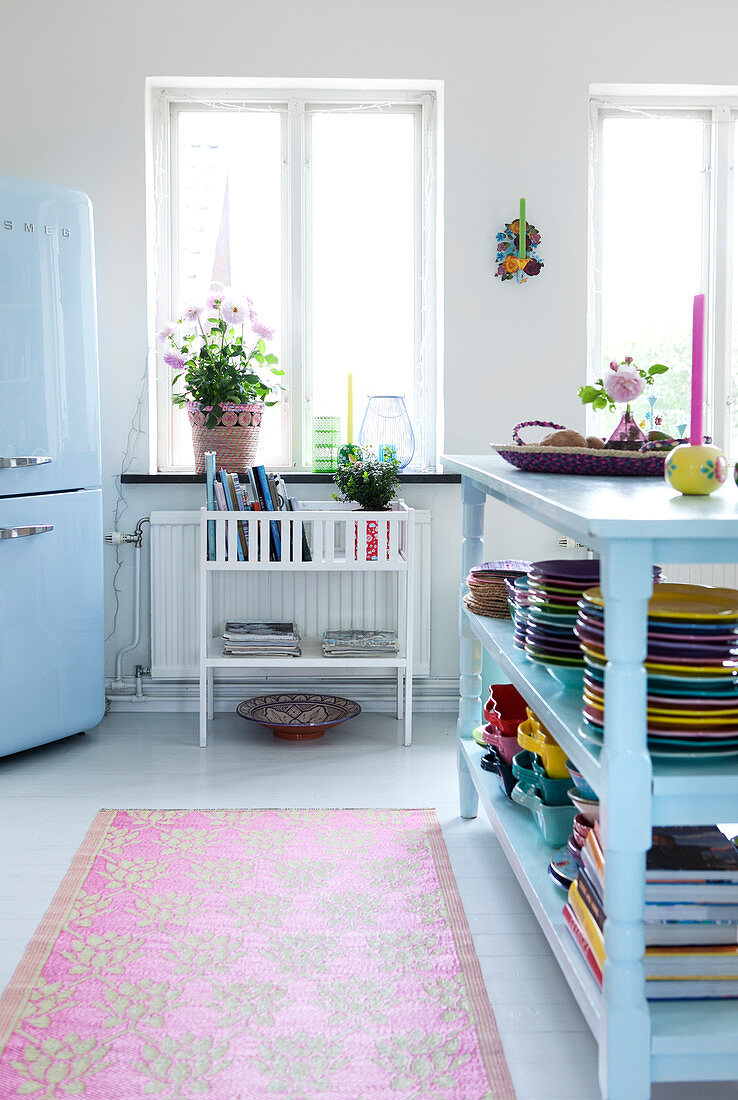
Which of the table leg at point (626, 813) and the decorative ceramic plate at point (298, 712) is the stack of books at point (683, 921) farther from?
the decorative ceramic plate at point (298, 712)

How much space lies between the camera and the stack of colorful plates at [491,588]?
2.43 m

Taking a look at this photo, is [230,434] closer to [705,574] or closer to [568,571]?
[705,574]

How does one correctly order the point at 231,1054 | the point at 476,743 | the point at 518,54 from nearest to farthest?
the point at 231,1054 → the point at 476,743 → the point at 518,54

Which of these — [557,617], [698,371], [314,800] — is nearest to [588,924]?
[557,617]

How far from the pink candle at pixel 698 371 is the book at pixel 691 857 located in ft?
1.96

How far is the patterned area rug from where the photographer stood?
1589 millimetres

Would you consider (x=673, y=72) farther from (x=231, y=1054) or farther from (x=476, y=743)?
(x=231, y=1054)

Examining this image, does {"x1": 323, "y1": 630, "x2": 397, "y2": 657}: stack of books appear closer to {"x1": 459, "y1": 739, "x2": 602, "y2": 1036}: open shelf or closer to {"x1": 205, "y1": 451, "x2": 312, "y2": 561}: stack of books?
{"x1": 205, "y1": 451, "x2": 312, "y2": 561}: stack of books

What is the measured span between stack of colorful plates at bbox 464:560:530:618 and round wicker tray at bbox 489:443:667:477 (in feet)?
1.55

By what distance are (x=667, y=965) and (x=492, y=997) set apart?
0.46m

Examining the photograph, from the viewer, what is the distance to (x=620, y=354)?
3.89 m

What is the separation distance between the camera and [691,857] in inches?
61.1

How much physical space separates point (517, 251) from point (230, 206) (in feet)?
3.40

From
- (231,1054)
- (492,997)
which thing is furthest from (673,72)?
(231,1054)
